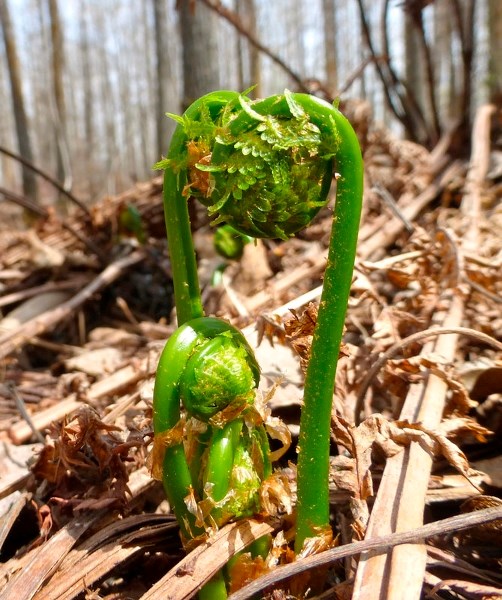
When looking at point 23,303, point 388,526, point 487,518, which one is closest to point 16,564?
point 388,526

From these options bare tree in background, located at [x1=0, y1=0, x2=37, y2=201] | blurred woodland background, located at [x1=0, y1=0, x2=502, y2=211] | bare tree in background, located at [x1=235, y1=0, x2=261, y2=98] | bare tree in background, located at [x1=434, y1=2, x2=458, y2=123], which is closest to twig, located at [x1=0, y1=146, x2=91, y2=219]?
blurred woodland background, located at [x1=0, y1=0, x2=502, y2=211]

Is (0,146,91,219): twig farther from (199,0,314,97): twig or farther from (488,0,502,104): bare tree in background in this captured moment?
(488,0,502,104): bare tree in background

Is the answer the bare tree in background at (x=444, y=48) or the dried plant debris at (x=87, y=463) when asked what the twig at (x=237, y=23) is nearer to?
the dried plant debris at (x=87, y=463)

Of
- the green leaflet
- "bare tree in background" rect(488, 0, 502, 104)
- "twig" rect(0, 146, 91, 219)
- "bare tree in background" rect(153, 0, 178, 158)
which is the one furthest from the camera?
"bare tree in background" rect(153, 0, 178, 158)

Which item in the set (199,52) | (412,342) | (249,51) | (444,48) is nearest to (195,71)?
(199,52)

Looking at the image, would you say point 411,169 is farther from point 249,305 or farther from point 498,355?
point 498,355
